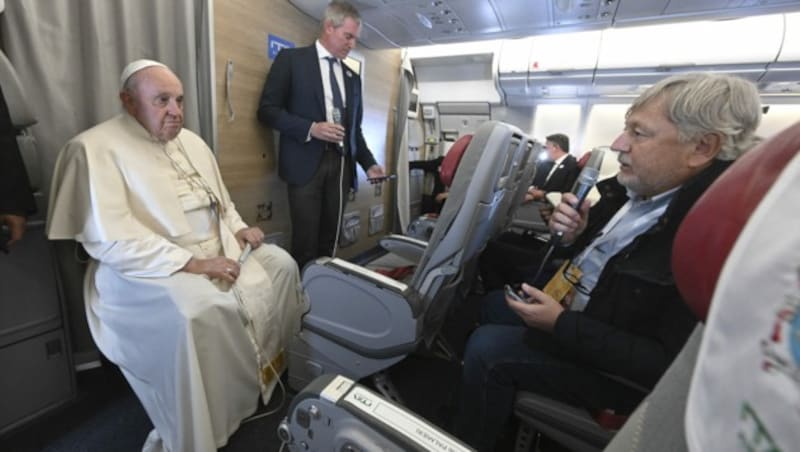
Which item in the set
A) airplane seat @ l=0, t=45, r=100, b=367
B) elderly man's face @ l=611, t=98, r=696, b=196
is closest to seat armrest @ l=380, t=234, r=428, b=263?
elderly man's face @ l=611, t=98, r=696, b=196

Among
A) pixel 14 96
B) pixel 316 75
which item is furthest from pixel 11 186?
pixel 316 75

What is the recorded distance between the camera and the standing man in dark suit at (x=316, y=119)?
2213 millimetres

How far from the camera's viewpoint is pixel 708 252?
31cm

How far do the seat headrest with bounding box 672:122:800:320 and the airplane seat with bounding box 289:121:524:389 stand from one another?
33.1 inches

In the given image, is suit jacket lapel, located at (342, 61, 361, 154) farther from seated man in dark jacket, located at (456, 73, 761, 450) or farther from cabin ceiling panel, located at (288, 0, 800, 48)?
seated man in dark jacket, located at (456, 73, 761, 450)

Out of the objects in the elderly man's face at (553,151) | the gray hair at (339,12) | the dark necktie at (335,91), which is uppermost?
the gray hair at (339,12)

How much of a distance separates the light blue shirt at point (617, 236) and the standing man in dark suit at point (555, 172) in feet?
7.70

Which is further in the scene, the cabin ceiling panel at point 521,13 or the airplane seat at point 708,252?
the cabin ceiling panel at point 521,13

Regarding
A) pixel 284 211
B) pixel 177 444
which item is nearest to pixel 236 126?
pixel 284 211

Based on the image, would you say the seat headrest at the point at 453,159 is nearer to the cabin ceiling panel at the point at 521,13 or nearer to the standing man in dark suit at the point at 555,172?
the cabin ceiling panel at the point at 521,13

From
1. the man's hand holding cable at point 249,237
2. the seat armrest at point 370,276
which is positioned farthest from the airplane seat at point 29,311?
the seat armrest at point 370,276

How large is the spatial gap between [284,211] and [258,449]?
1.74 meters

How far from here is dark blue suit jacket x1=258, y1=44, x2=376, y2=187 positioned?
222 centimetres

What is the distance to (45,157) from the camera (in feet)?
4.74
